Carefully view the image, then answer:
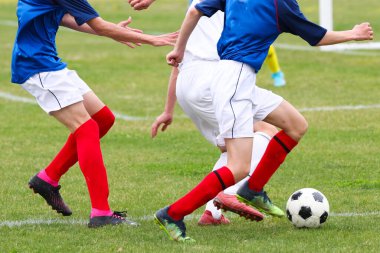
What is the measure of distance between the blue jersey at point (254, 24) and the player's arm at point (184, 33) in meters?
0.05

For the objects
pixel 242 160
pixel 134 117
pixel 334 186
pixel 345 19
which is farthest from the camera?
pixel 345 19

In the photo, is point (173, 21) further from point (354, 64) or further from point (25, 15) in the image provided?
point (25, 15)

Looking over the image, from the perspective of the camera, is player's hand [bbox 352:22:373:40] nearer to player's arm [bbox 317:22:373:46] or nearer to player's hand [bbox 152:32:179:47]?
player's arm [bbox 317:22:373:46]

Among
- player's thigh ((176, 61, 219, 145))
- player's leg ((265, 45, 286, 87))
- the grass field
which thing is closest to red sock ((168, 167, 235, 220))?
the grass field

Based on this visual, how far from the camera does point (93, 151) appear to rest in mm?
7227

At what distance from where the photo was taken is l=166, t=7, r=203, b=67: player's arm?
680cm

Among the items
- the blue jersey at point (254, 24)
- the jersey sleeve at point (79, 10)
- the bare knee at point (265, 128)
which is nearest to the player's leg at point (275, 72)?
the bare knee at point (265, 128)

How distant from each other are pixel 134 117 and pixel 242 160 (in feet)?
21.7

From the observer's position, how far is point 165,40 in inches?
279

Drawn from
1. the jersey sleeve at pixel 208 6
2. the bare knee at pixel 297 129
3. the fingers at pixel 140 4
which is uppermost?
the jersey sleeve at pixel 208 6

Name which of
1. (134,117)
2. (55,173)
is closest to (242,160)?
(55,173)

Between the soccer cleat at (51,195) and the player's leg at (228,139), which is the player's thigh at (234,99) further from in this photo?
the soccer cleat at (51,195)

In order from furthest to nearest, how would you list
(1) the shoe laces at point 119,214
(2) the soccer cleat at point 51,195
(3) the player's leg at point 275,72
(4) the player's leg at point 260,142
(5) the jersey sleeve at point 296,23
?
(3) the player's leg at point 275,72 → (2) the soccer cleat at point 51,195 → (4) the player's leg at point 260,142 → (1) the shoe laces at point 119,214 → (5) the jersey sleeve at point 296,23

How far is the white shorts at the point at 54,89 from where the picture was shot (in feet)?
23.7
